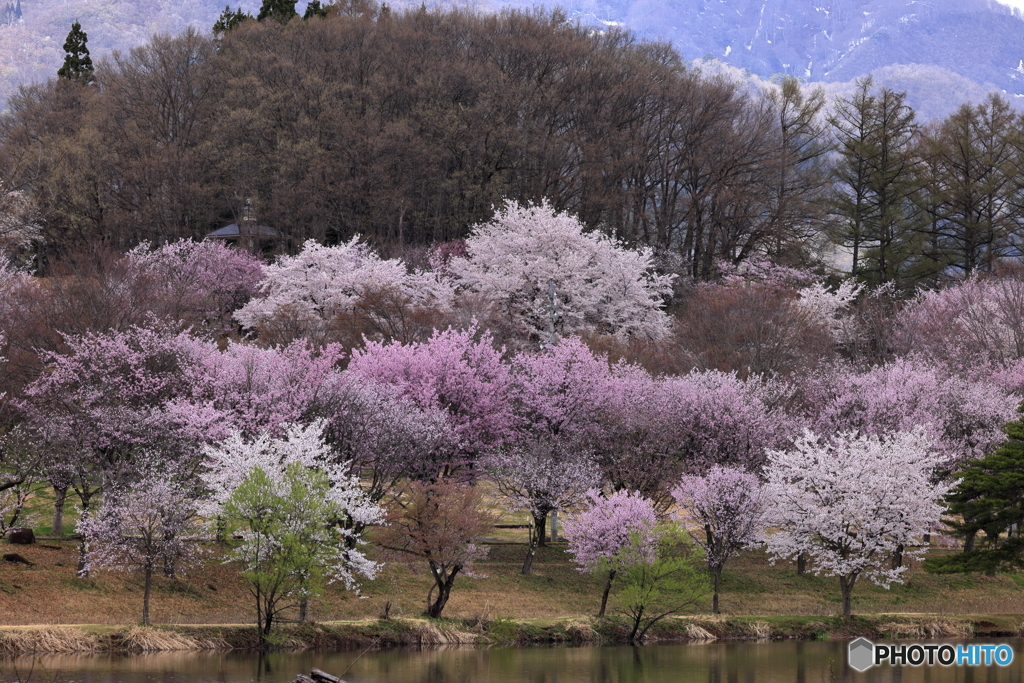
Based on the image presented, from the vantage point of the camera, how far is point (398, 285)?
7300 cm

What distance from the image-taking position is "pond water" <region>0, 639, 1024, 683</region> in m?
32.0

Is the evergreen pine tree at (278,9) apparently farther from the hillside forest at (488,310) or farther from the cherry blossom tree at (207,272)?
the cherry blossom tree at (207,272)

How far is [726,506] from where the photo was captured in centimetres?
4784

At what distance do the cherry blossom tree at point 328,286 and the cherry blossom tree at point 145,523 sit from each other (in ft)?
102

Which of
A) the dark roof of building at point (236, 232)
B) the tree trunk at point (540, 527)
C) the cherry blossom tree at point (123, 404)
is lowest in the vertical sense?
the tree trunk at point (540, 527)

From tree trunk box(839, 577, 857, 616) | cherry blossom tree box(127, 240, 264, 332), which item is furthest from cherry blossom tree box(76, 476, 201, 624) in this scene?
cherry blossom tree box(127, 240, 264, 332)

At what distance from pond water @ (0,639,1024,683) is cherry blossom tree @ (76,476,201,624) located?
156 inches

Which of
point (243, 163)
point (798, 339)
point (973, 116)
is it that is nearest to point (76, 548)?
point (798, 339)

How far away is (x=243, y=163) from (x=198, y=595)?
5354cm

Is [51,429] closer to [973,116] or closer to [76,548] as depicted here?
[76,548]

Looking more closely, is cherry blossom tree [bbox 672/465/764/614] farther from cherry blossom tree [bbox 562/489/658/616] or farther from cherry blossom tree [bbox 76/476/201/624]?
cherry blossom tree [bbox 76/476/201/624]

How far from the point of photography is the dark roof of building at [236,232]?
91.8 m

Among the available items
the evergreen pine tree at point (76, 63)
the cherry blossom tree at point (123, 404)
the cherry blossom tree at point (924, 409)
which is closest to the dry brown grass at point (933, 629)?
the cherry blossom tree at point (924, 409)

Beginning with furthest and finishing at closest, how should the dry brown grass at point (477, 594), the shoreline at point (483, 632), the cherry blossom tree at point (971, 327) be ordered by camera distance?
the cherry blossom tree at point (971, 327), the dry brown grass at point (477, 594), the shoreline at point (483, 632)
